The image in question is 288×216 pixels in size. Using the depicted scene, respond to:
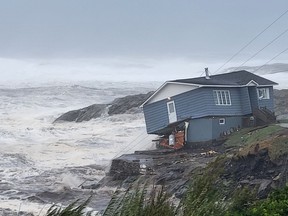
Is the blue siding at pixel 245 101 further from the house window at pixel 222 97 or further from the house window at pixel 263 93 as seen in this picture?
the house window at pixel 263 93

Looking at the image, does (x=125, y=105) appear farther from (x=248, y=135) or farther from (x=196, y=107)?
(x=248, y=135)

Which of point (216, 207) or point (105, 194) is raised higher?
point (216, 207)

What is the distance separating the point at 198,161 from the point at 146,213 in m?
15.6

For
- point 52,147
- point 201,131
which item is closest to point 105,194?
point 201,131

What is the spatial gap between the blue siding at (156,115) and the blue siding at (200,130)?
1793mm

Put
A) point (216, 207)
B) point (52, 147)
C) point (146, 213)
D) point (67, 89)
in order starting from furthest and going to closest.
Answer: point (67, 89), point (52, 147), point (216, 207), point (146, 213)

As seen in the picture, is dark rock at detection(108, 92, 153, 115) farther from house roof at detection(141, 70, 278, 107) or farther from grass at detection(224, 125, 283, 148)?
grass at detection(224, 125, 283, 148)

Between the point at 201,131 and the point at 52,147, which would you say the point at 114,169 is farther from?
the point at 52,147

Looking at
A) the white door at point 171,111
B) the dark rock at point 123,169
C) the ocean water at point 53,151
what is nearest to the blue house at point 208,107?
the white door at point 171,111

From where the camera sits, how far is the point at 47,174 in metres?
22.9

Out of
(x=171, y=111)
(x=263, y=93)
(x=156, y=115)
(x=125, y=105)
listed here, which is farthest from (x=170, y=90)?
(x=125, y=105)

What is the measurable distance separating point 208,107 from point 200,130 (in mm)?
1120

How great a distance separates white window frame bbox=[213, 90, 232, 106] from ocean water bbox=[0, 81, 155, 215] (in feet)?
14.9

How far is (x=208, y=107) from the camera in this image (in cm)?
2630
